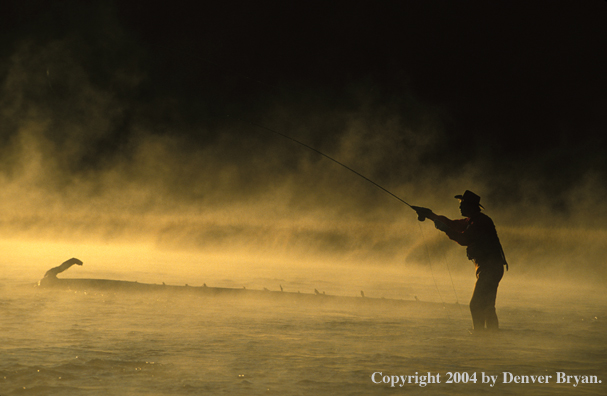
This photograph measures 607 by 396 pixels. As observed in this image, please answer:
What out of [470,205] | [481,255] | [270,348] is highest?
[470,205]

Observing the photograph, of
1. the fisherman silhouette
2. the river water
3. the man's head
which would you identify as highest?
the man's head

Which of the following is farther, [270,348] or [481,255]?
[481,255]

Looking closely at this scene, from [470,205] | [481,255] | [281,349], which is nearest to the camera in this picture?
[281,349]

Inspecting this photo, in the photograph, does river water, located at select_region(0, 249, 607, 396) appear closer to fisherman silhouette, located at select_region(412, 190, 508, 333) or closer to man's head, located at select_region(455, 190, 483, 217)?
fisherman silhouette, located at select_region(412, 190, 508, 333)

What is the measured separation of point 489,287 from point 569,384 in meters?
3.05

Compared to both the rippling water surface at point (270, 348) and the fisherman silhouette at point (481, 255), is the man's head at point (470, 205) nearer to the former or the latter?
the fisherman silhouette at point (481, 255)

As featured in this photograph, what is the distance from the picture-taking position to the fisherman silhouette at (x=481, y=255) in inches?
317

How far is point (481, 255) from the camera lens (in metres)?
8.16

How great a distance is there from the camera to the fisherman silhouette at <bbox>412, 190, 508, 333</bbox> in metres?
8.04

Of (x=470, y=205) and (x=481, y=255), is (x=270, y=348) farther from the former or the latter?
(x=470, y=205)

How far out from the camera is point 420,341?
23.9ft

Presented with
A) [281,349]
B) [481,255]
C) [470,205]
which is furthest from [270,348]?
[470,205]

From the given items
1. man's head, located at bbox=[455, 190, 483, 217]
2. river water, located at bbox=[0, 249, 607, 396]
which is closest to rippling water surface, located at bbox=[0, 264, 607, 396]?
river water, located at bbox=[0, 249, 607, 396]

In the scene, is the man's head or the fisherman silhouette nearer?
the fisherman silhouette
